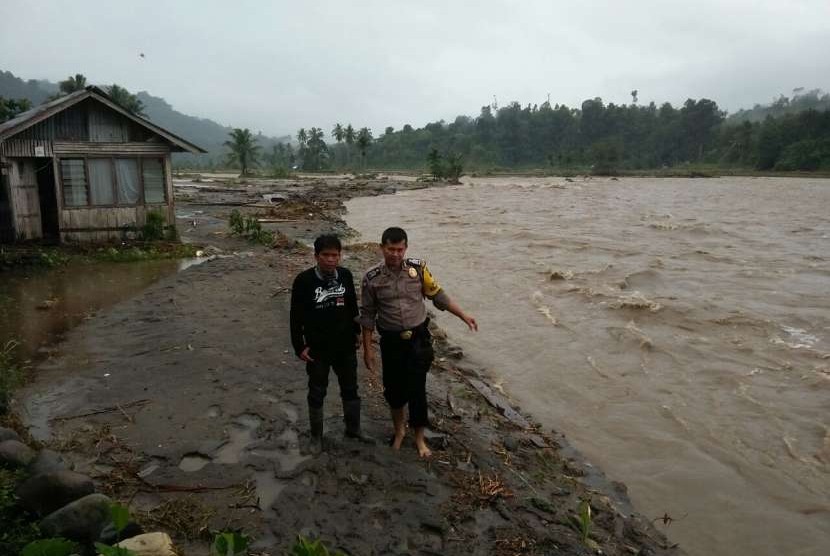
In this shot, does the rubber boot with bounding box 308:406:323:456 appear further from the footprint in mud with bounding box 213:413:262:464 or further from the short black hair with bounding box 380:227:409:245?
the short black hair with bounding box 380:227:409:245

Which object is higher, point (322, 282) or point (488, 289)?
point (322, 282)

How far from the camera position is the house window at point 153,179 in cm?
1371

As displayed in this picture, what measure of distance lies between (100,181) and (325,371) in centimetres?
1143

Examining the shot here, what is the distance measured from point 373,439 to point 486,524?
3.90ft

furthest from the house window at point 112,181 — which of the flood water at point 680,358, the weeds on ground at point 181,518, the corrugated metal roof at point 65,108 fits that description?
the weeds on ground at point 181,518

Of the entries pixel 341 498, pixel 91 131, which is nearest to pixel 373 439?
pixel 341 498

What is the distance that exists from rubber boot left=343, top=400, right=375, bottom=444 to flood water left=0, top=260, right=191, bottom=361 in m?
4.37

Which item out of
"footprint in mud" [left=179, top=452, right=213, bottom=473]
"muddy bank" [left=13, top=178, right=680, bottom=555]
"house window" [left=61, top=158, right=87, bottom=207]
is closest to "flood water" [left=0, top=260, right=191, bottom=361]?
"muddy bank" [left=13, top=178, right=680, bottom=555]

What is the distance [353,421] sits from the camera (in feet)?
14.9

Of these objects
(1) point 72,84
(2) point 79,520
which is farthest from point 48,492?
(1) point 72,84

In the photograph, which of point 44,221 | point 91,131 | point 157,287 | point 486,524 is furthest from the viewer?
point 44,221

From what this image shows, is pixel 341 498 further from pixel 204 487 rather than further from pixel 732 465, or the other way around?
pixel 732 465

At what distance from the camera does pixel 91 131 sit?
12.9 meters

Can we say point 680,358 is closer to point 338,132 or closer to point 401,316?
point 401,316
